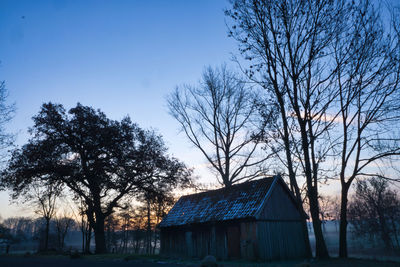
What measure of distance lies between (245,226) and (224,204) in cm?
341

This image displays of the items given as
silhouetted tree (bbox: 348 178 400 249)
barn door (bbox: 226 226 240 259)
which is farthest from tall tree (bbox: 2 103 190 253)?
silhouetted tree (bbox: 348 178 400 249)

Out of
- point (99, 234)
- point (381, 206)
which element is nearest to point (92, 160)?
point (99, 234)

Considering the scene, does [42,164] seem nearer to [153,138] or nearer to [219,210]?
[153,138]

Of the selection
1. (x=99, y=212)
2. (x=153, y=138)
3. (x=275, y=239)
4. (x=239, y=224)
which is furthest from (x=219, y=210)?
(x=99, y=212)

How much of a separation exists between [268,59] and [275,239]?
494 inches

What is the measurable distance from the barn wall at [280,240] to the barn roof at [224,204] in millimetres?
1610

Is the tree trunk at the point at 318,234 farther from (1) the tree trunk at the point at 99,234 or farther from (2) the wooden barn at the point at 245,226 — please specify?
(1) the tree trunk at the point at 99,234

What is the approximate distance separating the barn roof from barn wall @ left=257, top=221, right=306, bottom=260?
63.4 inches

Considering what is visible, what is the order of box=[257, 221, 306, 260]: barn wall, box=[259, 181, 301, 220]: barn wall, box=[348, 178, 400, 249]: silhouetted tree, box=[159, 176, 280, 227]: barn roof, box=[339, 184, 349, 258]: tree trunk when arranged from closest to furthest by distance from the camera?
box=[339, 184, 349, 258]: tree trunk, box=[257, 221, 306, 260]: barn wall, box=[259, 181, 301, 220]: barn wall, box=[159, 176, 280, 227]: barn roof, box=[348, 178, 400, 249]: silhouetted tree

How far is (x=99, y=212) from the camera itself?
27.8 m

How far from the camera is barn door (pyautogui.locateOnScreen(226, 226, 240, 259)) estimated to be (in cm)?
2011

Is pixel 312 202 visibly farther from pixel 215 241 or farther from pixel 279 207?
pixel 215 241

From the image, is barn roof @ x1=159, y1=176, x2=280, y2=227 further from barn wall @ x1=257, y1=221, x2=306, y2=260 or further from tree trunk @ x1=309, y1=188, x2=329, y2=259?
tree trunk @ x1=309, y1=188, x2=329, y2=259

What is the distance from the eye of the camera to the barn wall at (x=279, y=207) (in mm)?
20219
